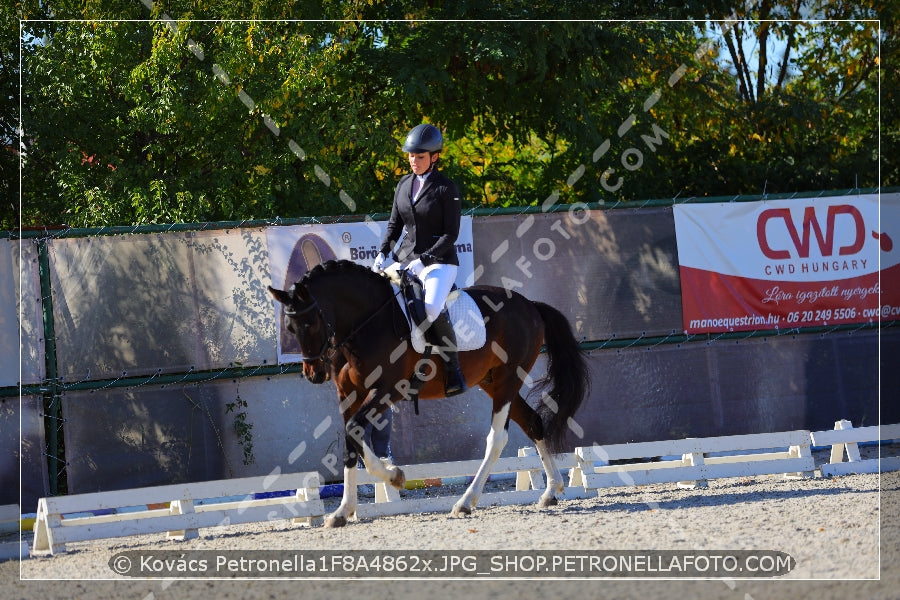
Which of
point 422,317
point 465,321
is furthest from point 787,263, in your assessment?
point 422,317

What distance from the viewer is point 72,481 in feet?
30.2

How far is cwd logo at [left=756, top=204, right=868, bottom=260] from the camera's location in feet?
37.0

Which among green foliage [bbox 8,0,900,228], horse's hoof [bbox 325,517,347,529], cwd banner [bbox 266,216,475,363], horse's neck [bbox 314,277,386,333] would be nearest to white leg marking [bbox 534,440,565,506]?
horse's hoof [bbox 325,517,347,529]

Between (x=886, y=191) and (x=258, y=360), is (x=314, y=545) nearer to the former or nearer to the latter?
(x=258, y=360)

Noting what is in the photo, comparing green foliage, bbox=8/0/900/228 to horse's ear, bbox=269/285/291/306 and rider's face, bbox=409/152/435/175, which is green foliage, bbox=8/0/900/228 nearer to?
rider's face, bbox=409/152/435/175

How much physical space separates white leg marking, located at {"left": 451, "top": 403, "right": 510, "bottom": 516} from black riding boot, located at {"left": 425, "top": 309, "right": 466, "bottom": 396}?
522mm

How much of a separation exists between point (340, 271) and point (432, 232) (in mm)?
835

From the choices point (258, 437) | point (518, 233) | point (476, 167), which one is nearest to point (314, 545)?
point (258, 437)

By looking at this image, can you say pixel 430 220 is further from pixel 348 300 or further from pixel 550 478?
pixel 550 478

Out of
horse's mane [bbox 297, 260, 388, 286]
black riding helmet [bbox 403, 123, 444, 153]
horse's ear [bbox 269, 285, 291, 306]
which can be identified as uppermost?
black riding helmet [bbox 403, 123, 444, 153]

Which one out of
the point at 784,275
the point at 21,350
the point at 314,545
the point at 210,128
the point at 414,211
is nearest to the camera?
the point at 314,545

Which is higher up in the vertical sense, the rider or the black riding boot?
the rider

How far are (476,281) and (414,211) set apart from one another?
2.82 meters

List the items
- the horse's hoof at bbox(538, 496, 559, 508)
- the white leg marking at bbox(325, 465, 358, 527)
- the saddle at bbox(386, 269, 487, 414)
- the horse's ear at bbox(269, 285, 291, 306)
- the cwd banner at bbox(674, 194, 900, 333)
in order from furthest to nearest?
the cwd banner at bbox(674, 194, 900, 333) < the horse's hoof at bbox(538, 496, 559, 508) < the saddle at bbox(386, 269, 487, 414) < the white leg marking at bbox(325, 465, 358, 527) < the horse's ear at bbox(269, 285, 291, 306)
